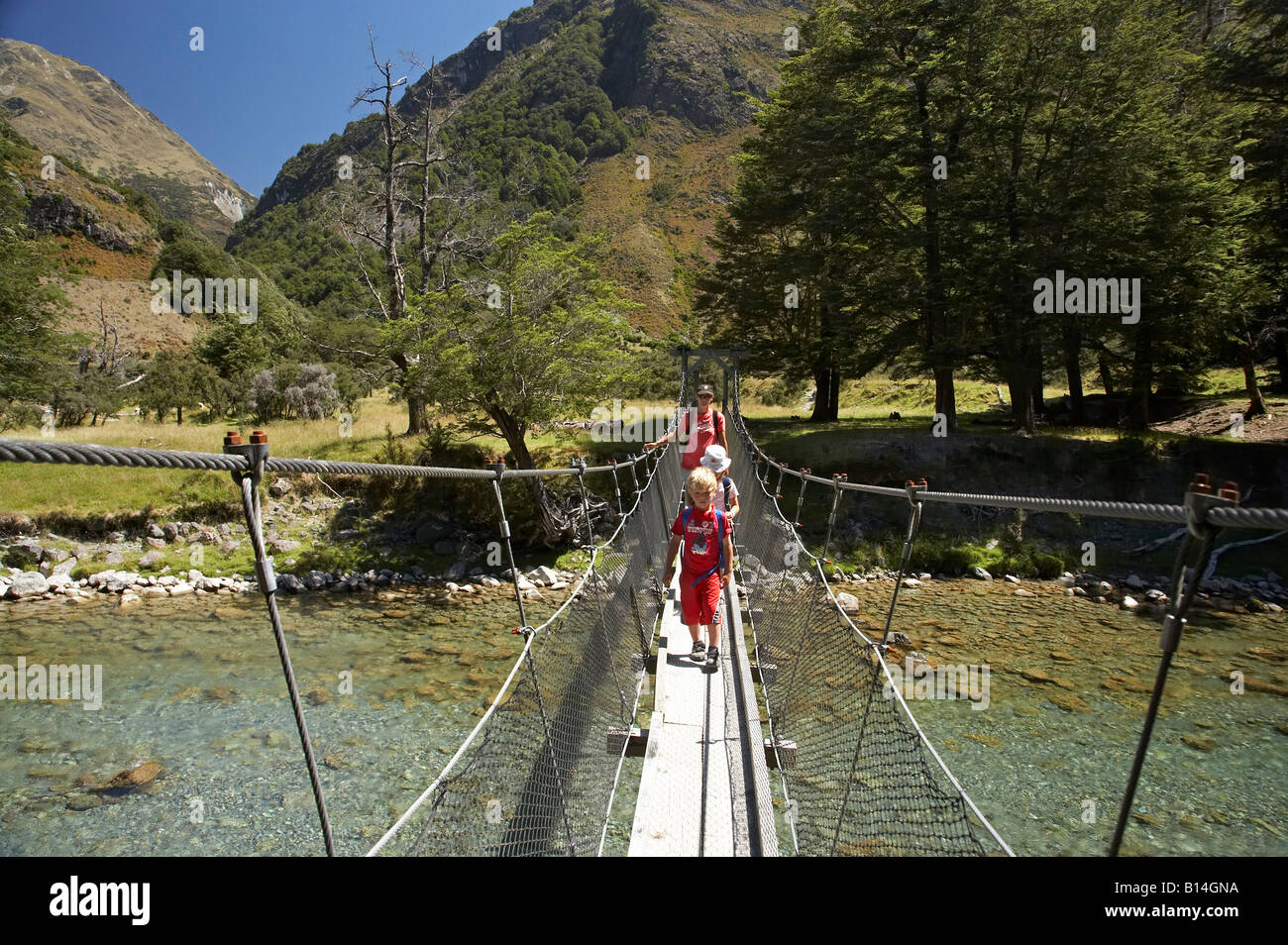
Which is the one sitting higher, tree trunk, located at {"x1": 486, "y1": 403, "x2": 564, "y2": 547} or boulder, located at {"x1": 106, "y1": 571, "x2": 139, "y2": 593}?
tree trunk, located at {"x1": 486, "y1": 403, "x2": 564, "y2": 547}

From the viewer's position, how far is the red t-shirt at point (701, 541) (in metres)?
2.90

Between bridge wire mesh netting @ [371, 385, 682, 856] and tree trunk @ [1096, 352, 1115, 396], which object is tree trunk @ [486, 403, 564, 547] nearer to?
bridge wire mesh netting @ [371, 385, 682, 856]

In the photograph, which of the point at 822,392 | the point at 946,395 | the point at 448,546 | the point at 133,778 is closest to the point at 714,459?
the point at 133,778

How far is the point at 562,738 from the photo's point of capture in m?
2.60

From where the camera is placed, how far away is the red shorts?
2957 millimetres

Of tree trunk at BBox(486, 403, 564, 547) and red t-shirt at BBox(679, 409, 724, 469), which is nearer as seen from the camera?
red t-shirt at BBox(679, 409, 724, 469)

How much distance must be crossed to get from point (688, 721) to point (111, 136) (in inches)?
6133

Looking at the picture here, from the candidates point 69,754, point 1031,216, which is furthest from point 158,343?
point 1031,216

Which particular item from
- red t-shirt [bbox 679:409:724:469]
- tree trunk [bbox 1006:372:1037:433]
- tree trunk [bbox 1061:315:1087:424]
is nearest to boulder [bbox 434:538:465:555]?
red t-shirt [bbox 679:409:724:469]

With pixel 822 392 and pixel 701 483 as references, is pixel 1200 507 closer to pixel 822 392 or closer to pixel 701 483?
pixel 701 483

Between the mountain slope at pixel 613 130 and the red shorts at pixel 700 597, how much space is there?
36.0m

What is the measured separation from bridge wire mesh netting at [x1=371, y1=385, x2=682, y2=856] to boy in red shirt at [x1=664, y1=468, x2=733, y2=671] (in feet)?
1.43
